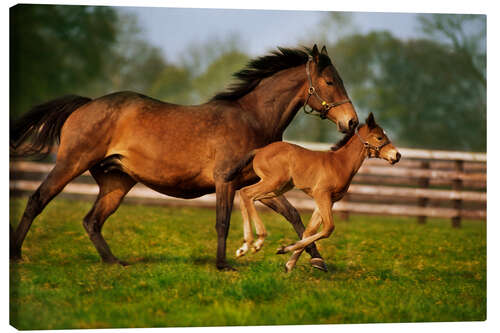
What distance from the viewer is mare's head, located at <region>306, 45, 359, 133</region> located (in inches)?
208

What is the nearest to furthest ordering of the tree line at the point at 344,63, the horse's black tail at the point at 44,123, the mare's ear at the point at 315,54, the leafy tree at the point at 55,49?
the leafy tree at the point at 55,49 → the mare's ear at the point at 315,54 → the horse's black tail at the point at 44,123 → the tree line at the point at 344,63

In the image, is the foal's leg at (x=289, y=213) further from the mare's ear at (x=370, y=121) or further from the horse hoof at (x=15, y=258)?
the horse hoof at (x=15, y=258)

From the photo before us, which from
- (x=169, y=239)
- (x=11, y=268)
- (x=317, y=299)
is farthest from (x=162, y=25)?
(x=317, y=299)

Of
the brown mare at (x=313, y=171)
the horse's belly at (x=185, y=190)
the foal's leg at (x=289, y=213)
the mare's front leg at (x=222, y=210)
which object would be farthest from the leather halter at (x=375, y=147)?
the horse's belly at (x=185, y=190)

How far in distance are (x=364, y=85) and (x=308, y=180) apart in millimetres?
3042

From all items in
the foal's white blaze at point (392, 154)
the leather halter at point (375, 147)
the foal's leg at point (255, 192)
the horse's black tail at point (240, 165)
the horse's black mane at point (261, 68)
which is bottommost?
the foal's leg at point (255, 192)

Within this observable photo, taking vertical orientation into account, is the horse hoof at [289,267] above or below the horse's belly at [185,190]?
below

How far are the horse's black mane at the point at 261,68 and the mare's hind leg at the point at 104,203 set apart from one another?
4.27 feet

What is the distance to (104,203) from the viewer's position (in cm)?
592

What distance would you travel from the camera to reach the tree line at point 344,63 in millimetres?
5949

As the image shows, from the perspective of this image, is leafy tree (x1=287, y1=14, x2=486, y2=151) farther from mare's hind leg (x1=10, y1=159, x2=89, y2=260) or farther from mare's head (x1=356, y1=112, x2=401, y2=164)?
mare's hind leg (x1=10, y1=159, x2=89, y2=260)

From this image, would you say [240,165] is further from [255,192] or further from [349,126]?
[349,126]

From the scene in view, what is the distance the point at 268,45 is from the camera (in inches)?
278

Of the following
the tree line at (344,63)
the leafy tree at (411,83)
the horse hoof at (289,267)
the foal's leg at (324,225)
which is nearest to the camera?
the foal's leg at (324,225)
